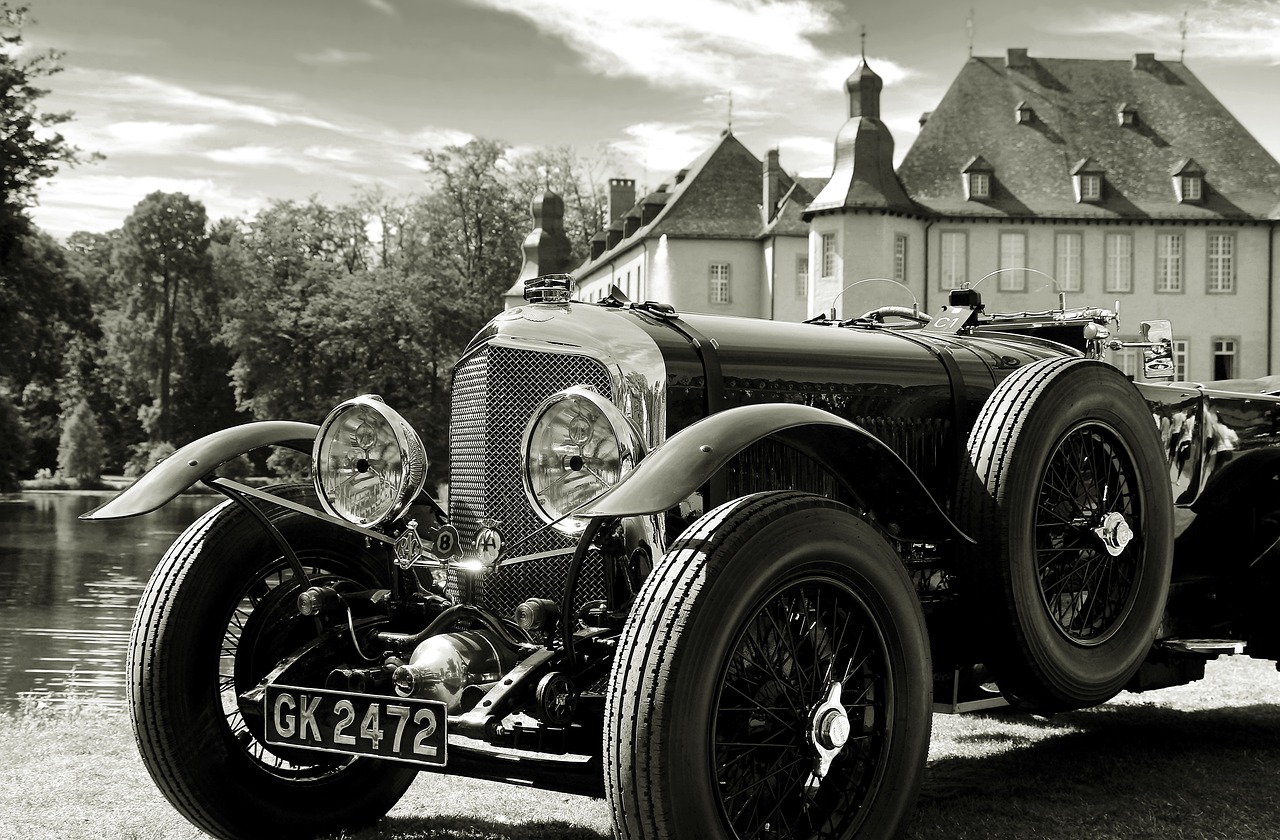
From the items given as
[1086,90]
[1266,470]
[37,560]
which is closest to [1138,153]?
[1086,90]

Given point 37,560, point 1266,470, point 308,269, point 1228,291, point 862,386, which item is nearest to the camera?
point 862,386

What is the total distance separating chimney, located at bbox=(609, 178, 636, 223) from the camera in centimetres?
6538

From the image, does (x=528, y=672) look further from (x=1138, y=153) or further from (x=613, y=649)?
(x=1138, y=153)

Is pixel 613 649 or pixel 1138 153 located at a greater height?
pixel 1138 153

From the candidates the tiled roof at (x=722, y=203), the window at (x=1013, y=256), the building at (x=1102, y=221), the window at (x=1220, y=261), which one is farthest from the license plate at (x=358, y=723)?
the window at (x=1220, y=261)

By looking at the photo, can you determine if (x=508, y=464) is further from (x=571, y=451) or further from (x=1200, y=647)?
(x=1200, y=647)

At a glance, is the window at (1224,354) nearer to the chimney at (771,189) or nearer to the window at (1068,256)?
the window at (1068,256)

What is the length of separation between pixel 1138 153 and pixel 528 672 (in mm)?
49731

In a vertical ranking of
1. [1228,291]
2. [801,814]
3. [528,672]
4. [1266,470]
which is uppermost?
[1228,291]

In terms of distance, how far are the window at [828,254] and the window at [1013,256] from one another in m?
6.01

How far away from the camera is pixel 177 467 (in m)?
4.18

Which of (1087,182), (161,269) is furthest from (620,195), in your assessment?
(1087,182)

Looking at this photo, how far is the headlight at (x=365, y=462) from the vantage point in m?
4.17

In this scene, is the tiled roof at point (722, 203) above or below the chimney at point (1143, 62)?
below
